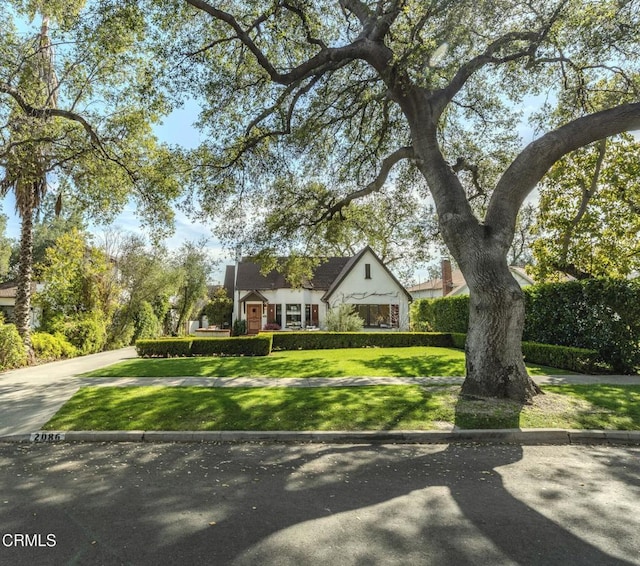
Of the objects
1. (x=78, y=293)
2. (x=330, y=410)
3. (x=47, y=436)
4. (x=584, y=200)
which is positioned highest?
(x=584, y=200)

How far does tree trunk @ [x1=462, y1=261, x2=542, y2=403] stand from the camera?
319 inches

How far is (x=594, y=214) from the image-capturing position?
54.0 ft

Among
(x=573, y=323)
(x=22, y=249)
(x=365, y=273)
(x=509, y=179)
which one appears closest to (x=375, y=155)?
(x=509, y=179)

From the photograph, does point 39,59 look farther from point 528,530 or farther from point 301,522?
point 528,530

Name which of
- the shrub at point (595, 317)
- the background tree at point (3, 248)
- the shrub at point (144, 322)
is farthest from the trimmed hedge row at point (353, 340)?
the background tree at point (3, 248)

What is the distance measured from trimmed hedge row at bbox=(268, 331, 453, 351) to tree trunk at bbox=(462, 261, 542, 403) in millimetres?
13229

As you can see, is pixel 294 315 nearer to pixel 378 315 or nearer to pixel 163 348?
pixel 378 315

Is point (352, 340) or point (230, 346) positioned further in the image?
point (352, 340)

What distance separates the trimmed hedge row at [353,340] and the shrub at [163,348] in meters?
4.82

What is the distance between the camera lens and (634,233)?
16578 millimetres

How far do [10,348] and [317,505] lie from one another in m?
14.2

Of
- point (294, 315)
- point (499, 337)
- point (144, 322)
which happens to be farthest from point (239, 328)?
point (499, 337)

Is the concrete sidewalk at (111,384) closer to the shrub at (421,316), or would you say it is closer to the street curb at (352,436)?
the street curb at (352,436)

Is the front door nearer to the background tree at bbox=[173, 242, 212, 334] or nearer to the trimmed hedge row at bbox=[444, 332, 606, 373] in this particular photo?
the background tree at bbox=[173, 242, 212, 334]
